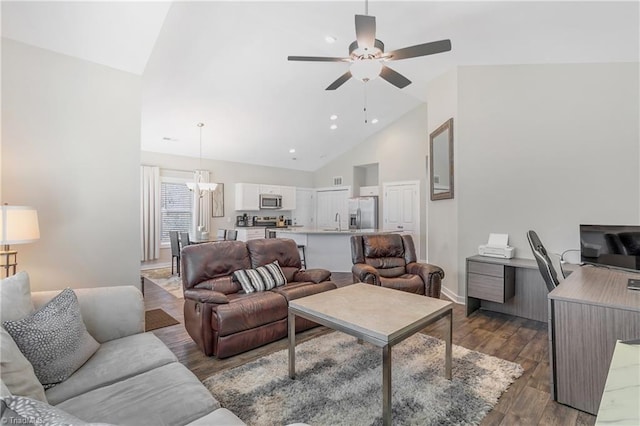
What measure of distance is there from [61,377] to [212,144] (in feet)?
19.5

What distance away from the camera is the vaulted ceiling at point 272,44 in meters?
2.63

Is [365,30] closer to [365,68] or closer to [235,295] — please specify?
[365,68]

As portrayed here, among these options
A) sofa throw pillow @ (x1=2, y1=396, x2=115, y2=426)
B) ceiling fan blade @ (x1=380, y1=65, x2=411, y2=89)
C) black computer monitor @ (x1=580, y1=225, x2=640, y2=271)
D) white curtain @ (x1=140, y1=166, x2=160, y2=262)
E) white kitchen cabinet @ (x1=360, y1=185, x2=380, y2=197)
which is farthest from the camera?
white kitchen cabinet @ (x1=360, y1=185, x2=380, y2=197)

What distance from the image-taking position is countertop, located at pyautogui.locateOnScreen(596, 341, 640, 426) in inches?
29.4

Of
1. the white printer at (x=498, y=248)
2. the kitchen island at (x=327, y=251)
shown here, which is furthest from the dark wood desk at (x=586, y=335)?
the kitchen island at (x=327, y=251)

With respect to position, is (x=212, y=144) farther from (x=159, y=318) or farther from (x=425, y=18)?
(x=425, y=18)

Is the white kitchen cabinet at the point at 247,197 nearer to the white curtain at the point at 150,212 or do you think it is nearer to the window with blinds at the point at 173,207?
the window with blinds at the point at 173,207

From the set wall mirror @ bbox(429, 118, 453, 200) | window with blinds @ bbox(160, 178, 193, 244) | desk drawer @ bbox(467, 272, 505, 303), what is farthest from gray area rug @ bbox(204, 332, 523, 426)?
window with blinds @ bbox(160, 178, 193, 244)

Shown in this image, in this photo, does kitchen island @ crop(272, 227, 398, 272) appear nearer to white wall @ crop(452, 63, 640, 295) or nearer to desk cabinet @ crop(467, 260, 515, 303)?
white wall @ crop(452, 63, 640, 295)

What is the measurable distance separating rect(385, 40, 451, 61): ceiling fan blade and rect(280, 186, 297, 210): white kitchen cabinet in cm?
628

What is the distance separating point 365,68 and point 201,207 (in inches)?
229

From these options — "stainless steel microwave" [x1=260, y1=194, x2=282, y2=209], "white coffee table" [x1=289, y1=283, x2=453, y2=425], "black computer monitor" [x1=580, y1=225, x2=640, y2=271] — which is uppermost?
"stainless steel microwave" [x1=260, y1=194, x2=282, y2=209]

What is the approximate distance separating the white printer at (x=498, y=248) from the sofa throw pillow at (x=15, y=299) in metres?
4.23

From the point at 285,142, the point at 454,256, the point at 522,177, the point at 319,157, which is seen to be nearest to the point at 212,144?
the point at 285,142
